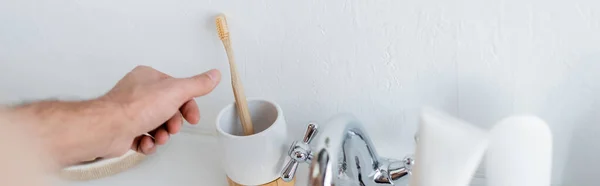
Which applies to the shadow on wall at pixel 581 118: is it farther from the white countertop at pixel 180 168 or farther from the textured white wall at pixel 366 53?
the white countertop at pixel 180 168

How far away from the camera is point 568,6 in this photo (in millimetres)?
566

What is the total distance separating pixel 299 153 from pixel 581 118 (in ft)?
0.85

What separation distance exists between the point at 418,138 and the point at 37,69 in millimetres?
519

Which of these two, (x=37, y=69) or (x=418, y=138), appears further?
(x=37, y=69)

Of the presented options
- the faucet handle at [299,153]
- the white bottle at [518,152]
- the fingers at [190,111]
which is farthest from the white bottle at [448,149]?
the fingers at [190,111]

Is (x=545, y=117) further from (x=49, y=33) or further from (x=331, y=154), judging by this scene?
(x=49, y=33)

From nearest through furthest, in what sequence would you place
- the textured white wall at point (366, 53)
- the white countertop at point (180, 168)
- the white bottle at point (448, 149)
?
the white bottle at point (448, 149) < the textured white wall at point (366, 53) < the white countertop at point (180, 168)

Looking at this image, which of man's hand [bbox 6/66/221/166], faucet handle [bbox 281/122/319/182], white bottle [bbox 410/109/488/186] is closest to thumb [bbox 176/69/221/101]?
man's hand [bbox 6/66/221/166]

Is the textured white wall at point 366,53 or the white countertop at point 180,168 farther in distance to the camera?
the white countertop at point 180,168

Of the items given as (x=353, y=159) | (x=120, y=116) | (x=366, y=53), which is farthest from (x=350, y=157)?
(x=120, y=116)

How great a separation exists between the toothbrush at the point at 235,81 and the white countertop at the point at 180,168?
0.12 metres

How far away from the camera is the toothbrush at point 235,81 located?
671 mm

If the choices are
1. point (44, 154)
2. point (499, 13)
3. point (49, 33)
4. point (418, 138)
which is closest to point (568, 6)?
point (499, 13)

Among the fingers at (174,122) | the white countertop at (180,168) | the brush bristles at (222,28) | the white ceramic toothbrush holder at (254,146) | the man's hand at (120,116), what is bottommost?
the white countertop at (180,168)
